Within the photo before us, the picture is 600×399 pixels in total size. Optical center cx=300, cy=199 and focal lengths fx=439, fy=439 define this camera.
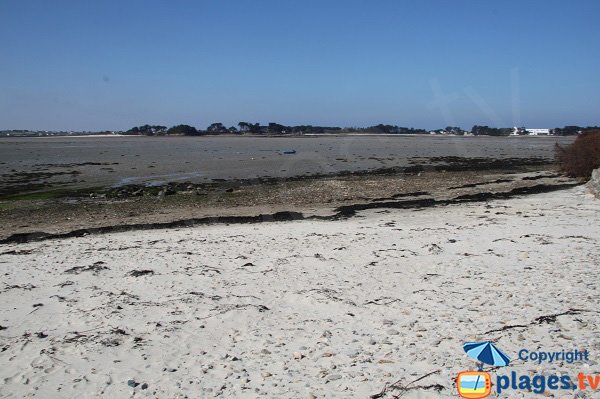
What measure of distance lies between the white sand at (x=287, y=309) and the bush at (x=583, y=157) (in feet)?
49.1

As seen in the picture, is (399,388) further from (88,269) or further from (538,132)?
(538,132)

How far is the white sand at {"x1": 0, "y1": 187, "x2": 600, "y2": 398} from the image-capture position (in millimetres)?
5234

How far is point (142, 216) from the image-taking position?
15.6 m

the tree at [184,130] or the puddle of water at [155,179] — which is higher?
the tree at [184,130]

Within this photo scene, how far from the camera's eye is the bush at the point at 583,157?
2392 centimetres

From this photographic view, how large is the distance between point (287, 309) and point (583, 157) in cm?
2420

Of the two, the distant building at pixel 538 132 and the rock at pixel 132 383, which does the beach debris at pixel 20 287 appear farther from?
the distant building at pixel 538 132

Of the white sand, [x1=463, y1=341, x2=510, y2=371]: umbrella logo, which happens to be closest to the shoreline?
the white sand

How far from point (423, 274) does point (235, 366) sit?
4.47 metres

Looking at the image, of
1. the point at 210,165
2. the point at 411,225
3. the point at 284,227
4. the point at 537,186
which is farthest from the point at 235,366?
the point at 210,165

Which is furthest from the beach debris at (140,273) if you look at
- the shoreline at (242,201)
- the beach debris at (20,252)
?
the shoreline at (242,201)

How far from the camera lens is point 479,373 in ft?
16.6

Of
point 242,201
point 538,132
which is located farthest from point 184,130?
point 242,201

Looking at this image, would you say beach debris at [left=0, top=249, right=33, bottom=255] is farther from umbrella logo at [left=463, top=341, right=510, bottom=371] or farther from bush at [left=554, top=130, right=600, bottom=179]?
bush at [left=554, top=130, right=600, bottom=179]
